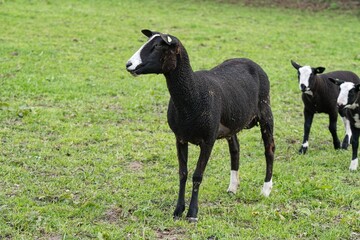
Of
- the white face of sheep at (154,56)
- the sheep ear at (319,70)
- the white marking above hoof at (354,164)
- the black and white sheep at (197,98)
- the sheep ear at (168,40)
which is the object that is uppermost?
the sheep ear at (168,40)

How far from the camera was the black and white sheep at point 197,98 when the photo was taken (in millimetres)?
6449

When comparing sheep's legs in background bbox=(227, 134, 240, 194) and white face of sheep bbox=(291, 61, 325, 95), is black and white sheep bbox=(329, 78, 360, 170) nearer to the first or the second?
white face of sheep bbox=(291, 61, 325, 95)

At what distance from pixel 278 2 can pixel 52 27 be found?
13.8 m

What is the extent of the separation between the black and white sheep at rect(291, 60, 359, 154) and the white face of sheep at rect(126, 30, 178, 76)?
4906mm

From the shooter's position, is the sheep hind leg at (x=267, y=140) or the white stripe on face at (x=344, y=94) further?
the white stripe on face at (x=344, y=94)

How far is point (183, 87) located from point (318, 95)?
5034mm

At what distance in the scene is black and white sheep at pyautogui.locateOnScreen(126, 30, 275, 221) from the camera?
6.45 metres

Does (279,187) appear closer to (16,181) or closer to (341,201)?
(341,201)

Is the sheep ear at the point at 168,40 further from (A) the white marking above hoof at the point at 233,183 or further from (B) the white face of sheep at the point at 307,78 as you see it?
(B) the white face of sheep at the point at 307,78

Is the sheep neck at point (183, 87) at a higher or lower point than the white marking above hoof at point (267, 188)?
higher

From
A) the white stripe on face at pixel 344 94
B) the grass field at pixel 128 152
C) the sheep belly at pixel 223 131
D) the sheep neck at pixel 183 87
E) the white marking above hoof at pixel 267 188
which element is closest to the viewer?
the sheep neck at pixel 183 87

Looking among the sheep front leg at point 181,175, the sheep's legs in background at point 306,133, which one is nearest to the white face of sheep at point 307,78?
the sheep's legs in background at point 306,133

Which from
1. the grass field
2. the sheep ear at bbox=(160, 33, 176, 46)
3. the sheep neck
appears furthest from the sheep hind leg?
the sheep ear at bbox=(160, 33, 176, 46)

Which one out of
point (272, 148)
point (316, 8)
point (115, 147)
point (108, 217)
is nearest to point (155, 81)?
point (115, 147)
